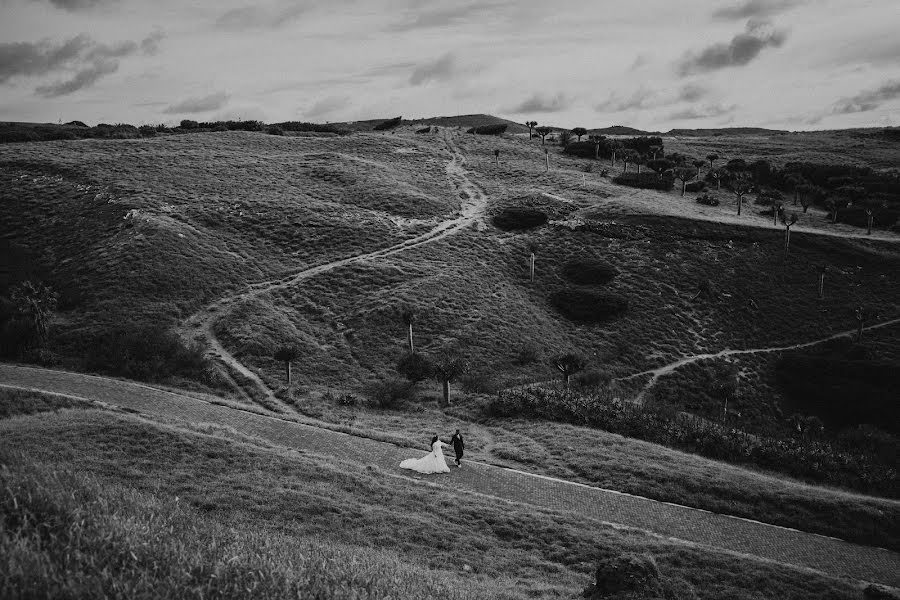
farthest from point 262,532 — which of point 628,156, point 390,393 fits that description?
point 628,156

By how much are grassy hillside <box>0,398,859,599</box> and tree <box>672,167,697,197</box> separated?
77.6 metres

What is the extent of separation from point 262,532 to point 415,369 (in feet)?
81.3

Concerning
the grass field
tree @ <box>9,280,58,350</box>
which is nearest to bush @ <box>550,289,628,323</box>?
the grass field

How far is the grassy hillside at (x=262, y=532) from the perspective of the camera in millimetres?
8586

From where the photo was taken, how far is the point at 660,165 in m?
102

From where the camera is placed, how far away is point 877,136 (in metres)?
144

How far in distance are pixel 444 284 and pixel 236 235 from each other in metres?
21.7

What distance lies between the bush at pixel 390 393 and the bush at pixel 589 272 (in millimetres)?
27618

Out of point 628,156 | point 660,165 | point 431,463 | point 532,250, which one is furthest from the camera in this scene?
point 628,156

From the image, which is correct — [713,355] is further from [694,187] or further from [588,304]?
[694,187]

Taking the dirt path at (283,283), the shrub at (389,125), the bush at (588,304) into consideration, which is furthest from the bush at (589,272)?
the shrub at (389,125)

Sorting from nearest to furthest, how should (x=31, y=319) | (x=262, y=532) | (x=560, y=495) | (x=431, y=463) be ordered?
(x=262, y=532)
(x=560, y=495)
(x=431, y=463)
(x=31, y=319)

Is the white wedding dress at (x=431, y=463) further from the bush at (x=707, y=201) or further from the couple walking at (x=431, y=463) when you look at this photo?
the bush at (x=707, y=201)

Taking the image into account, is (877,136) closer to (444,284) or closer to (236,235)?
(444,284)
